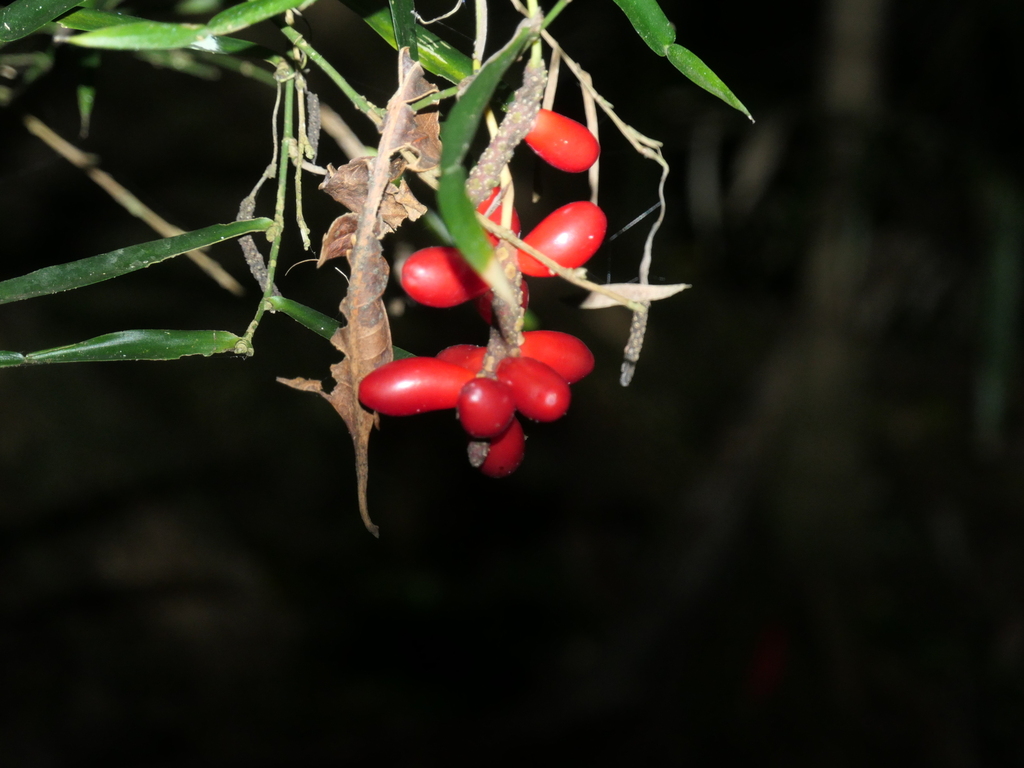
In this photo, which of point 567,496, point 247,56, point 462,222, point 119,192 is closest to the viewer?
point 462,222

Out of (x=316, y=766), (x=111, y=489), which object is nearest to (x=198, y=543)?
(x=111, y=489)

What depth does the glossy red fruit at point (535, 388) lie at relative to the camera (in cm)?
38

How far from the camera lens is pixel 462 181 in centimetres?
26

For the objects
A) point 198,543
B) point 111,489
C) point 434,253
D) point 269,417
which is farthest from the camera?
point 269,417

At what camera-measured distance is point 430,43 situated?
405 mm

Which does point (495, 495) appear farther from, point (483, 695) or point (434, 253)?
point (434, 253)

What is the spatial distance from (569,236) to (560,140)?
0.14ft

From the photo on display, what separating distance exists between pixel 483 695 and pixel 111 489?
3.58ft

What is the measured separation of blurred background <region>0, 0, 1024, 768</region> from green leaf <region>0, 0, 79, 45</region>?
118cm

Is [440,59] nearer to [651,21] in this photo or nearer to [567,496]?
[651,21]

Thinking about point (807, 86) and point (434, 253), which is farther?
point (807, 86)

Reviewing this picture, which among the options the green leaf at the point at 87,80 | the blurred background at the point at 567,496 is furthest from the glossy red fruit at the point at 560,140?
the blurred background at the point at 567,496

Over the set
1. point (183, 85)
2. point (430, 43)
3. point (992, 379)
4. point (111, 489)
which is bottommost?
point (992, 379)

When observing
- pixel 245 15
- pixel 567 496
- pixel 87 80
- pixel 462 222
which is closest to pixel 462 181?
pixel 462 222
